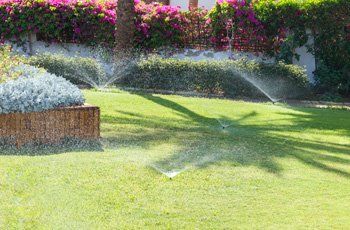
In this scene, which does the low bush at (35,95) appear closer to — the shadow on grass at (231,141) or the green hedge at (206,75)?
the shadow on grass at (231,141)

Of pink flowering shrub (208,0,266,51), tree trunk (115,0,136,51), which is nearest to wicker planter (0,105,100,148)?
tree trunk (115,0,136,51)

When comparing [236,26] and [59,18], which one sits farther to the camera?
[59,18]

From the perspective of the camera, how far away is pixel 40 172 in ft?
21.3

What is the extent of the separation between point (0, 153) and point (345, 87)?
385 inches

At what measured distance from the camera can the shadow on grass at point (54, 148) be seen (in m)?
7.46

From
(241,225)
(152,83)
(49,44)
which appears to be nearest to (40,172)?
(241,225)

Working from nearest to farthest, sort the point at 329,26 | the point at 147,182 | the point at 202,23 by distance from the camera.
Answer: the point at 147,182 < the point at 329,26 < the point at 202,23

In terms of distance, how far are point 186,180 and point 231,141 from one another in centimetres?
219

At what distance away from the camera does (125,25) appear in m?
16.0

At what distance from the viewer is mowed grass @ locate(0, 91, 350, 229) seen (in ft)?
17.8

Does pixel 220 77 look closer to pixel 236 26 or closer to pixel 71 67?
pixel 236 26

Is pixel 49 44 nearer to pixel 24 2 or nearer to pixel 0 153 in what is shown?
pixel 24 2

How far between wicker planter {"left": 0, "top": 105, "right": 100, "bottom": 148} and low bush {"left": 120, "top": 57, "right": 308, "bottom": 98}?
638cm

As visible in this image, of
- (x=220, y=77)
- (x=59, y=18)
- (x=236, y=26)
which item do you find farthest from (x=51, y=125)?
(x=59, y=18)
